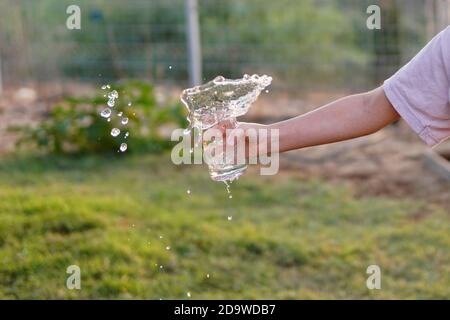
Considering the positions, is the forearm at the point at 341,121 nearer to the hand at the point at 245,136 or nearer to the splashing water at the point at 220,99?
the hand at the point at 245,136

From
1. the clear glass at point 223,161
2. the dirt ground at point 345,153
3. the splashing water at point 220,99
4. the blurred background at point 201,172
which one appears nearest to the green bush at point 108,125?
the blurred background at point 201,172

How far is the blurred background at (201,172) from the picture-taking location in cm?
377

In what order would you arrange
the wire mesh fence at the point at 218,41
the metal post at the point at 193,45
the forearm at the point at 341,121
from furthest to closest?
1. the wire mesh fence at the point at 218,41
2. the metal post at the point at 193,45
3. the forearm at the point at 341,121

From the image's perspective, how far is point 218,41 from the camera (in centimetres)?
759

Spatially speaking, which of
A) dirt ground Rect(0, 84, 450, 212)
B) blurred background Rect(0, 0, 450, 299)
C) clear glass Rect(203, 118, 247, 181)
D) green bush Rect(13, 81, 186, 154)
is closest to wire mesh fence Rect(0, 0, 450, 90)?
blurred background Rect(0, 0, 450, 299)

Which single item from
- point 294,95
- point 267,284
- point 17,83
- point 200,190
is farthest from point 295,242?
point 17,83

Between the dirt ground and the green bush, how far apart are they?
40cm

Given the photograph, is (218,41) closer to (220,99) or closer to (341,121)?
(220,99)

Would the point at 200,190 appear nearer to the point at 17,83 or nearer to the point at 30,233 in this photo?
the point at 30,233

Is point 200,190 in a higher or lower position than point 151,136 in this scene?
lower

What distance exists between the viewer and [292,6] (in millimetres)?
7605

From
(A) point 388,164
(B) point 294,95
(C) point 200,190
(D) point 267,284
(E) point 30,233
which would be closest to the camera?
(D) point 267,284

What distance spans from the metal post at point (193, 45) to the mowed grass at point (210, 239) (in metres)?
1.80

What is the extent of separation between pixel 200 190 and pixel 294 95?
8.39ft
